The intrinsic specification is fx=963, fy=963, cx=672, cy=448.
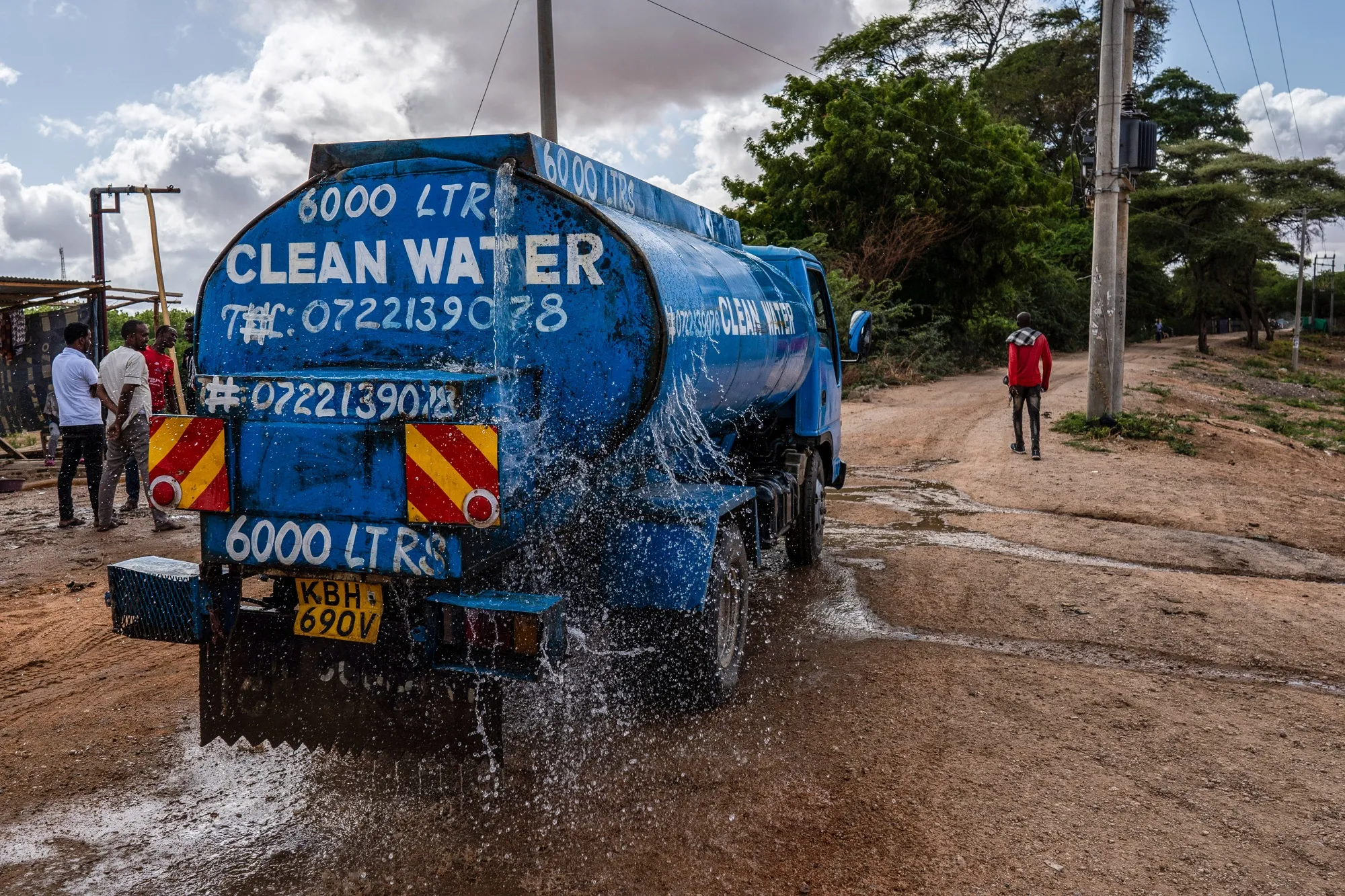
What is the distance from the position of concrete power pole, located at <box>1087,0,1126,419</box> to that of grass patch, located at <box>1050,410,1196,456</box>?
208mm

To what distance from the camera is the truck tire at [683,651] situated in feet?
13.1

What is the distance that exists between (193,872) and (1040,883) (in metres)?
2.60

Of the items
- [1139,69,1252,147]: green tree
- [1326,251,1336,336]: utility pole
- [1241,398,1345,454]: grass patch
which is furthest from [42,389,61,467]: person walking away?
[1326,251,1336,336]: utility pole

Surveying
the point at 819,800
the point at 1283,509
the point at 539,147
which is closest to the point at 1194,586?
the point at 1283,509

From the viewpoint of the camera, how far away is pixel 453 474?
302cm

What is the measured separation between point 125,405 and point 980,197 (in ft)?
67.6

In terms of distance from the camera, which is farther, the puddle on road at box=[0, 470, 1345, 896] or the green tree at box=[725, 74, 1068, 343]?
the green tree at box=[725, 74, 1068, 343]

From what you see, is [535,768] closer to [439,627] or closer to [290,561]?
[439,627]

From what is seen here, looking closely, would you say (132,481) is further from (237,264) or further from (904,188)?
(904,188)

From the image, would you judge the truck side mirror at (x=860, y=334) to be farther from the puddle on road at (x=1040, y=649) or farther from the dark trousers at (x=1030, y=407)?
the dark trousers at (x=1030, y=407)

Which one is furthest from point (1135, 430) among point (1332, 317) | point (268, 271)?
point (1332, 317)

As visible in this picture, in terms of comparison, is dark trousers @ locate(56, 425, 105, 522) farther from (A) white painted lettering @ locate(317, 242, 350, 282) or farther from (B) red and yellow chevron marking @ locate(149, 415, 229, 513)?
(B) red and yellow chevron marking @ locate(149, 415, 229, 513)

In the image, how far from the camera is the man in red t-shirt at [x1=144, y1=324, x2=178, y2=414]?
8594 mm

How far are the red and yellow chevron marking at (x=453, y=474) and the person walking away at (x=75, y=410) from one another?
6242 millimetres
